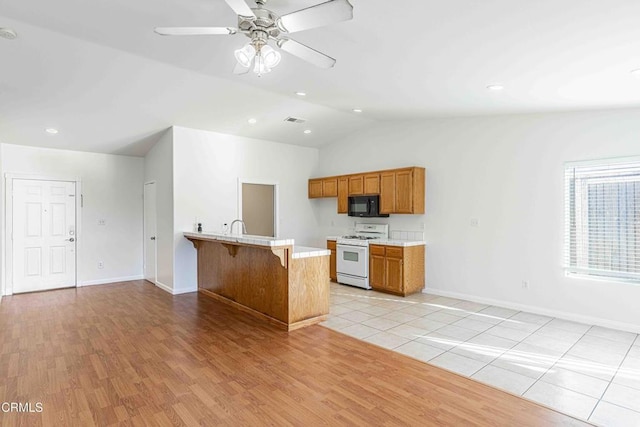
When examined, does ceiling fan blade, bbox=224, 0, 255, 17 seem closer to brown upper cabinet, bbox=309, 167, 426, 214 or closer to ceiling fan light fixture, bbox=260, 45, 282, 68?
ceiling fan light fixture, bbox=260, 45, 282, 68

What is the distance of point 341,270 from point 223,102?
3424 millimetres

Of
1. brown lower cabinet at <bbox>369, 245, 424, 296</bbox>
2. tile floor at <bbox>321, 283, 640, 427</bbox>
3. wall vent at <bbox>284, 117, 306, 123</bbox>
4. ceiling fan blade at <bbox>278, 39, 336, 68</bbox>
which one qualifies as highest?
wall vent at <bbox>284, 117, 306, 123</bbox>

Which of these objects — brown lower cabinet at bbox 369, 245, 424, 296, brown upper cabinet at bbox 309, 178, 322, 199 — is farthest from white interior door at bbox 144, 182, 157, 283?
brown lower cabinet at bbox 369, 245, 424, 296

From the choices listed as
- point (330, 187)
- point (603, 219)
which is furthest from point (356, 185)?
point (603, 219)

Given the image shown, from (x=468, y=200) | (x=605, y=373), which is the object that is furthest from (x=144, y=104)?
(x=605, y=373)

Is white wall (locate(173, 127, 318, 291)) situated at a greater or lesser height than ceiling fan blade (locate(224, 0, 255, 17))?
lesser

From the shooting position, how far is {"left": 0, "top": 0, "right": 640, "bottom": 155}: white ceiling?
2.27m

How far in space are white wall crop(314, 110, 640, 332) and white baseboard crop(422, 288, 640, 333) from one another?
0.01m

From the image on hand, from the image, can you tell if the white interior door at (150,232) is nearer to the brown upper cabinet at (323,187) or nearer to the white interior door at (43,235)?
the white interior door at (43,235)

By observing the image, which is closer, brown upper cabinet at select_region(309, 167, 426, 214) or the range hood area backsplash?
Answer: brown upper cabinet at select_region(309, 167, 426, 214)

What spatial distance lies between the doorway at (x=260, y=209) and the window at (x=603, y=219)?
4.80 meters

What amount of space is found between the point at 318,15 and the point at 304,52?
1.72 ft

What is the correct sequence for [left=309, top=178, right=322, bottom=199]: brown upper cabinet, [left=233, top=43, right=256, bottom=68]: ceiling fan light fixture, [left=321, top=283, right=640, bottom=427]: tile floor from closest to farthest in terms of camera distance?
[left=233, top=43, right=256, bottom=68]: ceiling fan light fixture
[left=321, top=283, right=640, bottom=427]: tile floor
[left=309, top=178, right=322, bottom=199]: brown upper cabinet

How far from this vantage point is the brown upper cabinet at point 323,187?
22.7 ft
